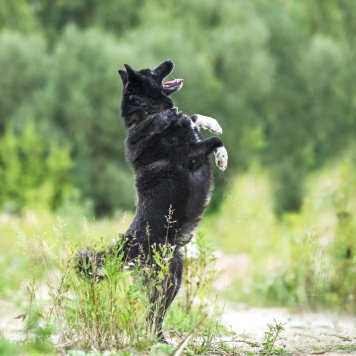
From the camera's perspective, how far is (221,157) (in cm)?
605

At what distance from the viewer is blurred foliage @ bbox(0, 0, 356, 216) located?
86.2 ft

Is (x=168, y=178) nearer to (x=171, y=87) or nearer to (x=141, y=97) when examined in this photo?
(x=141, y=97)

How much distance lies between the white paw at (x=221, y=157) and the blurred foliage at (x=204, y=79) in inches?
692

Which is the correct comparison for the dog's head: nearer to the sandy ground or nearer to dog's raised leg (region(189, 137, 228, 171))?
dog's raised leg (region(189, 137, 228, 171))

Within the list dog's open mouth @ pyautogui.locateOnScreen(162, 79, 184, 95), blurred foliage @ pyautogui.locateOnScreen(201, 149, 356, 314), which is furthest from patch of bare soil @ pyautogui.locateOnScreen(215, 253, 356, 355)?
dog's open mouth @ pyautogui.locateOnScreen(162, 79, 184, 95)

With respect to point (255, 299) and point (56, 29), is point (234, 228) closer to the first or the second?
point (255, 299)

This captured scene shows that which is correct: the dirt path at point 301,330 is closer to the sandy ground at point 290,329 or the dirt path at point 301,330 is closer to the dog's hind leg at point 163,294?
the sandy ground at point 290,329

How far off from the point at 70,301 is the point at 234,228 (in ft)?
35.0

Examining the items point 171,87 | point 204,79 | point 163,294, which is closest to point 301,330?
point 163,294

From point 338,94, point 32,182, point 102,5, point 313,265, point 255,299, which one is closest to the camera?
point 313,265

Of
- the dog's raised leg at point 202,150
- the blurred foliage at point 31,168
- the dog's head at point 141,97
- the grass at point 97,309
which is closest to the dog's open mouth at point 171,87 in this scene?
the dog's head at point 141,97

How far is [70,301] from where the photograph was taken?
215 inches

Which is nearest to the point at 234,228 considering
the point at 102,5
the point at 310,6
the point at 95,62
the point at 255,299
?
the point at 255,299

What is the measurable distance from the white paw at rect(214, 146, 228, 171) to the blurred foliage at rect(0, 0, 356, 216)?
17578 millimetres
